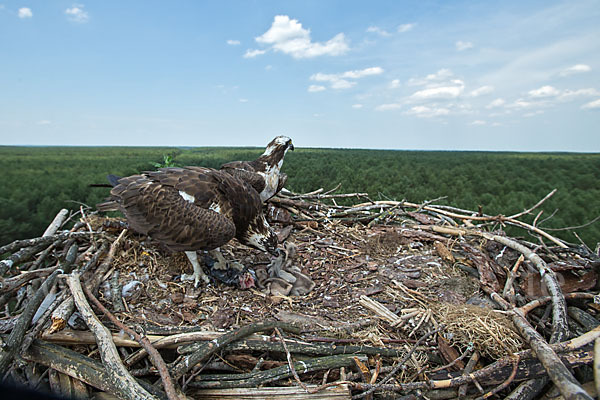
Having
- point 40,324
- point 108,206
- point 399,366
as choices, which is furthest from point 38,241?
point 399,366

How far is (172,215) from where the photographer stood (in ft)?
11.8

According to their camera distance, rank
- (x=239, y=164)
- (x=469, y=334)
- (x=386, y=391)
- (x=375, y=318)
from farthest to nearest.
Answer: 1. (x=239, y=164)
2. (x=375, y=318)
3. (x=469, y=334)
4. (x=386, y=391)

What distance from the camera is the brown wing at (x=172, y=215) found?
355 centimetres

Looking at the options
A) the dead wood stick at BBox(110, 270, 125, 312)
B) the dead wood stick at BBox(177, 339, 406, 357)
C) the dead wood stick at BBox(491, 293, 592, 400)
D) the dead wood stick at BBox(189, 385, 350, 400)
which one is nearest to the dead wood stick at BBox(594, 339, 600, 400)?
the dead wood stick at BBox(491, 293, 592, 400)

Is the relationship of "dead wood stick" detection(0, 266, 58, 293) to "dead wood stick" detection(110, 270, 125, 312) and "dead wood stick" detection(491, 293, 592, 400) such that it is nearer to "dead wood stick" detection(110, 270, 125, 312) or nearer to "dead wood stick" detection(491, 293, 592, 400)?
"dead wood stick" detection(110, 270, 125, 312)

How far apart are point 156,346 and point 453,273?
3460mm

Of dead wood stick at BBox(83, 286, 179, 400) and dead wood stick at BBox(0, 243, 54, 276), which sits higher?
dead wood stick at BBox(0, 243, 54, 276)

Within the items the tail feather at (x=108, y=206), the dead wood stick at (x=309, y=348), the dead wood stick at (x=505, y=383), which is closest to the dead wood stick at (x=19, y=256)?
the tail feather at (x=108, y=206)

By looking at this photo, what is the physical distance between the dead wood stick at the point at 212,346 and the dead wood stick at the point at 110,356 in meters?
0.28

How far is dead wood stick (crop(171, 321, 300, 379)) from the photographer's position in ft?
8.11

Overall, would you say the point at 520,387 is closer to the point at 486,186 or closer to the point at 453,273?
the point at 453,273

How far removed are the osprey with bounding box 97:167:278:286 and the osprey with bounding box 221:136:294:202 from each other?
113 cm

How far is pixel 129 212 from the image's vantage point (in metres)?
3.83

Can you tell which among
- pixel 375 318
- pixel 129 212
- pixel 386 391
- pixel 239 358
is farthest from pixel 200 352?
pixel 129 212
